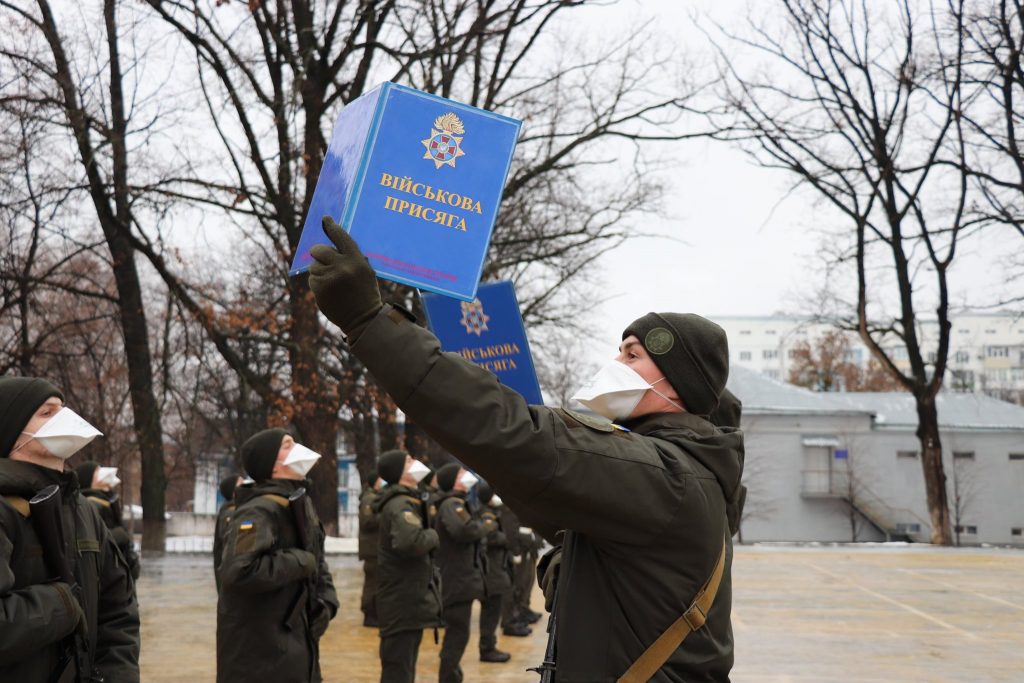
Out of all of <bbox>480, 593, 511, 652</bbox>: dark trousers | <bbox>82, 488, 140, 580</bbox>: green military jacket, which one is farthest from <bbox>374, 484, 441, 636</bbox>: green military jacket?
<bbox>82, 488, 140, 580</bbox>: green military jacket

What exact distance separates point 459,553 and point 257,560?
5.09 m

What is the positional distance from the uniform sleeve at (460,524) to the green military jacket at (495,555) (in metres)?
0.48

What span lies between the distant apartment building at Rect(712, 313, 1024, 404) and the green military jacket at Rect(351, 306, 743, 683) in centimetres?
8063

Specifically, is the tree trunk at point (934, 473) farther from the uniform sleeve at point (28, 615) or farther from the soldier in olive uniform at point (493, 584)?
the uniform sleeve at point (28, 615)

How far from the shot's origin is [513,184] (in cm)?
2209

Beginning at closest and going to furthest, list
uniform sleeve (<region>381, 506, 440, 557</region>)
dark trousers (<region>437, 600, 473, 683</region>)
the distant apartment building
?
uniform sleeve (<region>381, 506, 440, 557</region>) → dark trousers (<region>437, 600, 473, 683</region>) → the distant apartment building

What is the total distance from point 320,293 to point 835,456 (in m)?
48.6

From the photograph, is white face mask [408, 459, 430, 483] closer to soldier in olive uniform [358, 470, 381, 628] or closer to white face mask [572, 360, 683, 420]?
soldier in olive uniform [358, 470, 381, 628]

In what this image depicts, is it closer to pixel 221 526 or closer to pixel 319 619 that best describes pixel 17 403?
pixel 319 619

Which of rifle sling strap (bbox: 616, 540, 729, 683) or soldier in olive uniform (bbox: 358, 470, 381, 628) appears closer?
rifle sling strap (bbox: 616, 540, 729, 683)

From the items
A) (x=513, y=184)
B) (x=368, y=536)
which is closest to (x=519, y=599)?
(x=368, y=536)

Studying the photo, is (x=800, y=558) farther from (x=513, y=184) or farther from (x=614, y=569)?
(x=614, y=569)

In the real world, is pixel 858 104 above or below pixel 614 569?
above

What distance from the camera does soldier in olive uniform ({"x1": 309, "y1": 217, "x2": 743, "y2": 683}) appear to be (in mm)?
2387
